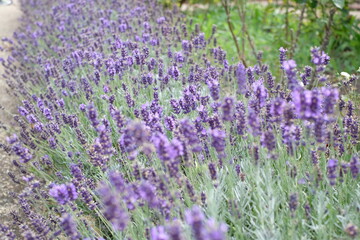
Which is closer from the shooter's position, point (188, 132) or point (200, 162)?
point (188, 132)

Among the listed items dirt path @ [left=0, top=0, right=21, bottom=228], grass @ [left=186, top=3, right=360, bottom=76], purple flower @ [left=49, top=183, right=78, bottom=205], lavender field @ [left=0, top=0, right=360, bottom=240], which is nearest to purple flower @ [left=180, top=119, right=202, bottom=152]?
lavender field @ [left=0, top=0, right=360, bottom=240]

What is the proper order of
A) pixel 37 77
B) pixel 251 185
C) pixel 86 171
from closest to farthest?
pixel 251 185
pixel 86 171
pixel 37 77

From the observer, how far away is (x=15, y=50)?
6.46m

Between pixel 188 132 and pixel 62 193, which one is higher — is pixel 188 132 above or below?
above

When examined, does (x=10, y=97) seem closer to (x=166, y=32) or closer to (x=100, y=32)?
(x=100, y=32)

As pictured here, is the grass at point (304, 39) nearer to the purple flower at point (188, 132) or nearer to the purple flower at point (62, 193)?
the purple flower at point (188, 132)

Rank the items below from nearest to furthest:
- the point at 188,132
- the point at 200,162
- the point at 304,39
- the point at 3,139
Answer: the point at 188,132, the point at 200,162, the point at 3,139, the point at 304,39

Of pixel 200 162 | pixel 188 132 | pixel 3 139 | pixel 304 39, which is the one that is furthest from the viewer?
pixel 304 39

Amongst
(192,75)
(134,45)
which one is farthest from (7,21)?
(192,75)

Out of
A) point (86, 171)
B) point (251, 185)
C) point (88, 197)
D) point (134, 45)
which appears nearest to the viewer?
point (88, 197)

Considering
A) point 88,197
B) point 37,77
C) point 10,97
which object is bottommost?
point 10,97

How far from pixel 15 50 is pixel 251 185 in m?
5.31

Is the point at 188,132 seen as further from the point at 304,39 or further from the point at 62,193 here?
the point at 304,39

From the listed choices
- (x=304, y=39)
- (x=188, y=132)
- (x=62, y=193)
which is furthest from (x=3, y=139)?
(x=304, y=39)
